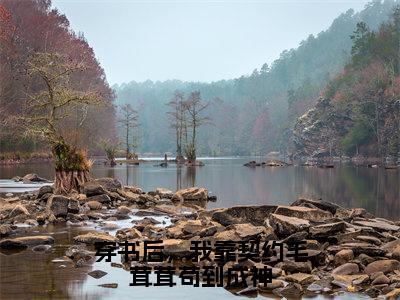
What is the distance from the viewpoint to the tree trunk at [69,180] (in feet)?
90.5

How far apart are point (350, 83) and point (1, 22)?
224 feet

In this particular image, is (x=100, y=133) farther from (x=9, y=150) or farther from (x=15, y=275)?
(x=15, y=275)

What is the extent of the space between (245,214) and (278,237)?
11.3ft

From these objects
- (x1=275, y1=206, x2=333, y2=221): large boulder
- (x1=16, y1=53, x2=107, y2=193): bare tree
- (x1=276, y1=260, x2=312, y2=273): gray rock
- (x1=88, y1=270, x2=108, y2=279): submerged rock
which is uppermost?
(x1=16, y1=53, x2=107, y2=193): bare tree

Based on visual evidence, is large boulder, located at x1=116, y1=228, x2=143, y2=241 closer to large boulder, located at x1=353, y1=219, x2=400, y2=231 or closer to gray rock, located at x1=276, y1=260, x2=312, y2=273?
gray rock, located at x1=276, y1=260, x2=312, y2=273

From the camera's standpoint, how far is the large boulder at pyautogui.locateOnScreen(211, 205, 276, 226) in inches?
714

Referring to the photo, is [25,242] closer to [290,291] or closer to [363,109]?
[290,291]

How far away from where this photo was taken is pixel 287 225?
1510 cm

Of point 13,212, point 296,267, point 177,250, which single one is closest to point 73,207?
point 13,212

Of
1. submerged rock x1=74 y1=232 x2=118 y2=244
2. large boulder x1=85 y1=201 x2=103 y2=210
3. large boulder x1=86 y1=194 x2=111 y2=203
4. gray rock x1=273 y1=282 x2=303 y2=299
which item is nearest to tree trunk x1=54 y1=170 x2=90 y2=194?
large boulder x1=86 y1=194 x2=111 y2=203

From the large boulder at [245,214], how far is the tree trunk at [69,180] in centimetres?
1135

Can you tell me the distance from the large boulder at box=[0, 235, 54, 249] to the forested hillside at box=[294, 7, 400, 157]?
270 feet

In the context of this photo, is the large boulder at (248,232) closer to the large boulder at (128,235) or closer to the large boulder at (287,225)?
the large boulder at (287,225)

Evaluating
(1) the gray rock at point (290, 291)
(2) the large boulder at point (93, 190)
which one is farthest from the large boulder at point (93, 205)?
(1) the gray rock at point (290, 291)
